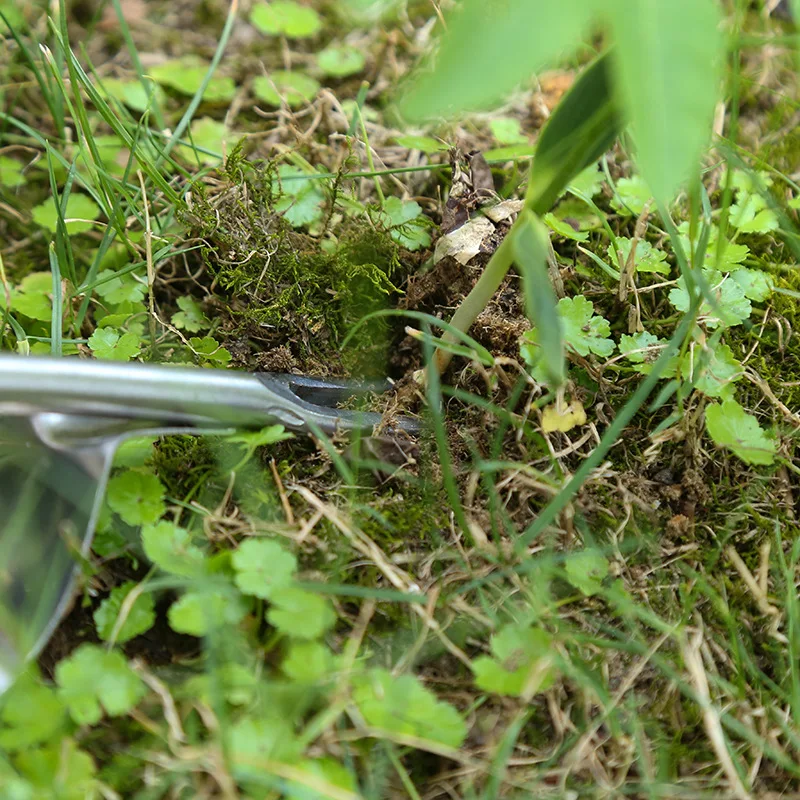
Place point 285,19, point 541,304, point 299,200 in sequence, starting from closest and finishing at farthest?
1. point 541,304
2. point 299,200
3. point 285,19

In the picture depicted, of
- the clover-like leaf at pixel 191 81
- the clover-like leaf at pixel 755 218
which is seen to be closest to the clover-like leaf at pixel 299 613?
the clover-like leaf at pixel 755 218

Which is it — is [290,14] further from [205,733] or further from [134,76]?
[205,733]

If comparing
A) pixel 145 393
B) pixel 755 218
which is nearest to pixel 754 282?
pixel 755 218

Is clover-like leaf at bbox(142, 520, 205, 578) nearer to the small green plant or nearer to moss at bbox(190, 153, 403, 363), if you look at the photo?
moss at bbox(190, 153, 403, 363)

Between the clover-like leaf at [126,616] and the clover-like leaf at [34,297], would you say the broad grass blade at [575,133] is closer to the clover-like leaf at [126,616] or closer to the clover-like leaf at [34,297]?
the clover-like leaf at [126,616]

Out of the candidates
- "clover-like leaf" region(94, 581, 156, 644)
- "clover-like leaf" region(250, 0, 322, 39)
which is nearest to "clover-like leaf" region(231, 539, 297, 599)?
"clover-like leaf" region(94, 581, 156, 644)

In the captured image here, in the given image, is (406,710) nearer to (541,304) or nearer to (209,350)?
(541,304)
